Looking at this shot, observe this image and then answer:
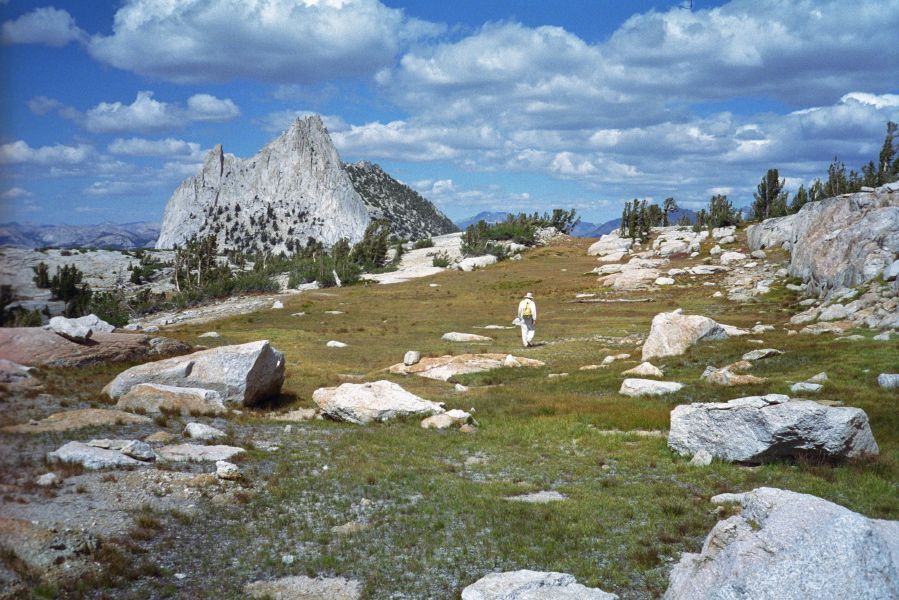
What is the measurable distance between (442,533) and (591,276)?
3343 inches

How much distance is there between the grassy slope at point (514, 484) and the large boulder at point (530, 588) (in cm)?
71

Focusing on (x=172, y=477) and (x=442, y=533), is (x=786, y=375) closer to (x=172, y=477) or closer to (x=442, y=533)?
(x=442, y=533)

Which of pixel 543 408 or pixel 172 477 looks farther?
pixel 543 408

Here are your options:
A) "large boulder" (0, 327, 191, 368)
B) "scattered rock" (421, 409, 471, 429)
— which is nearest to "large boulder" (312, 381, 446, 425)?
"scattered rock" (421, 409, 471, 429)

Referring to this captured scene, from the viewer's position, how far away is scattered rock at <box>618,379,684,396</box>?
2322 cm

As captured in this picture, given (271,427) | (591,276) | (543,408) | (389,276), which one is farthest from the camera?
(389,276)

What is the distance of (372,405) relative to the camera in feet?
69.6

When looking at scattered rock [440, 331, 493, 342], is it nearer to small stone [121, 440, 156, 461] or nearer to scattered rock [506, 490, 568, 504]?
scattered rock [506, 490, 568, 504]

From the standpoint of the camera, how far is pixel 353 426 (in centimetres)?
2072

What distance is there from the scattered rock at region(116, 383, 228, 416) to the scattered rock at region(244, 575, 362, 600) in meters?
11.8

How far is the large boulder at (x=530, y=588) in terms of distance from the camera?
8.10 m

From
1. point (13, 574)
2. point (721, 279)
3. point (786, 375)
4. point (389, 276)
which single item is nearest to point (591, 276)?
point (721, 279)

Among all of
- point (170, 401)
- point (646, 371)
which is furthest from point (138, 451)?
point (646, 371)

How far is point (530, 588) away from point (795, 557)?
3.50 meters
